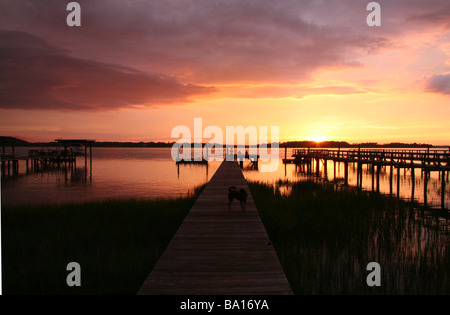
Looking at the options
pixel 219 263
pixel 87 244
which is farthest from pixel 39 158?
pixel 219 263

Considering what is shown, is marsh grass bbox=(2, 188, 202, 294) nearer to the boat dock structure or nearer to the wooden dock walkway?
the wooden dock walkway

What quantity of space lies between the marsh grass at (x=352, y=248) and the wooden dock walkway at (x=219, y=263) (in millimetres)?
1131

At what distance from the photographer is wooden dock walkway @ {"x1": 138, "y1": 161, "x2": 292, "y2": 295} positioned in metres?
4.53

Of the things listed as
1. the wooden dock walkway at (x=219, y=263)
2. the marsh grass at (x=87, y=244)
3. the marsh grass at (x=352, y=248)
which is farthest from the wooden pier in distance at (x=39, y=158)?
the wooden dock walkway at (x=219, y=263)

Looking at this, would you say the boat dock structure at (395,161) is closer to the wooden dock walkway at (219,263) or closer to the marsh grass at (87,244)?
the wooden dock walkway at (219,263)

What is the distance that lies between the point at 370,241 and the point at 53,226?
11.0 m

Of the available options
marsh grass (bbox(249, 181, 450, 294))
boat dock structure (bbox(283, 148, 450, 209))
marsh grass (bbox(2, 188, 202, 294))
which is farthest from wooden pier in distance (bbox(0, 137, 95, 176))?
marsh grass (bbox(249, 181, 450, 294))

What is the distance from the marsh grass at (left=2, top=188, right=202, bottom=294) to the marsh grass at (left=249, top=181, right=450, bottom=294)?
367cm

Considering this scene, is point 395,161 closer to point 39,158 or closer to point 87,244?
point 87,244

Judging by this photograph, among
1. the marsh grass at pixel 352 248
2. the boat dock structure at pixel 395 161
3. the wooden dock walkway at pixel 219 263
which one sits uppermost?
the boat dock structure at pixel 395 161

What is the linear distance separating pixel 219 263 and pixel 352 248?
5.01 metres

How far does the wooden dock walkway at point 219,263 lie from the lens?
4527 mm
